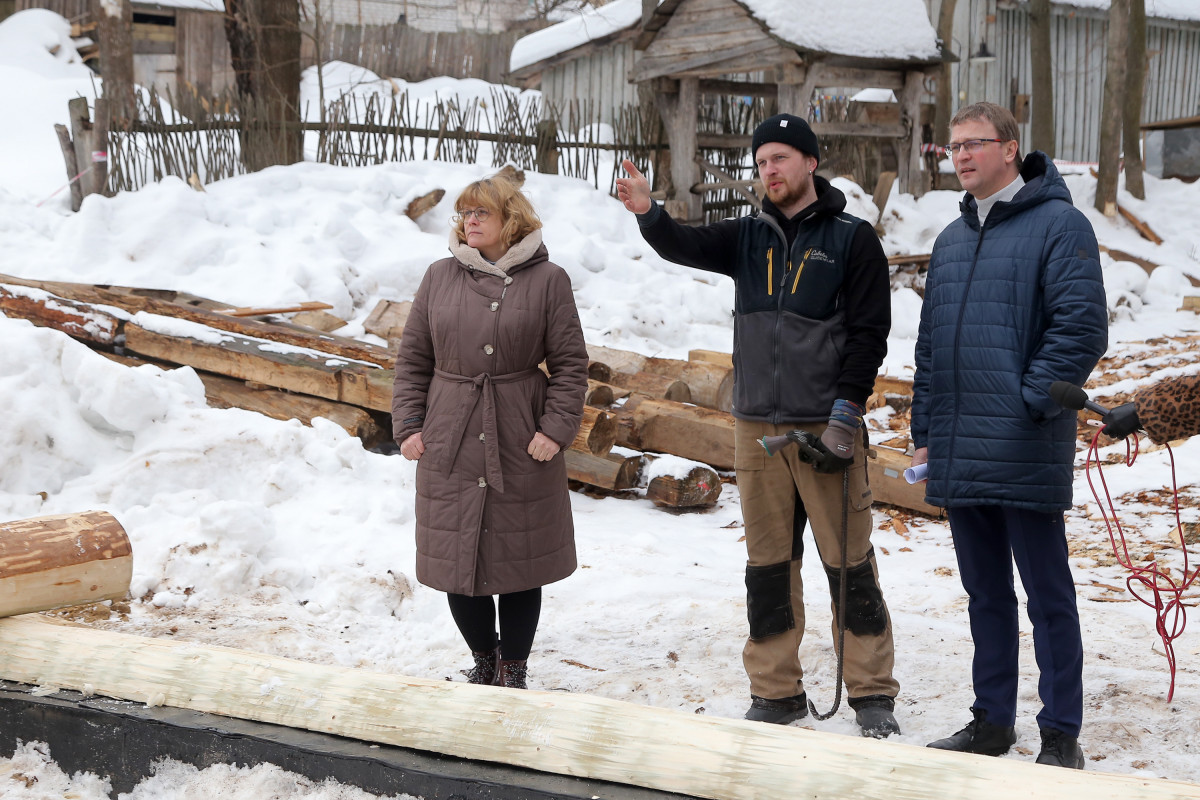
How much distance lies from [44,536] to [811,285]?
2621 mm

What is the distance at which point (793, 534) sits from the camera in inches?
142

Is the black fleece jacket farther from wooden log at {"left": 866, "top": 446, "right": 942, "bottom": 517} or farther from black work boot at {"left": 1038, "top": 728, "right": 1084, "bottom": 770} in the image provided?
wooden log at {"left": 866, "top": 446, "right": 942, "bottom": 517}

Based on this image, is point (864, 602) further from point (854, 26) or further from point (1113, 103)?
point (1113, 103)

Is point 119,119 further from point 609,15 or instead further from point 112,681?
point 609,15

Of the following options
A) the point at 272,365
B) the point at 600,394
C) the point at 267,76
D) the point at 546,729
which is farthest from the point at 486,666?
the point at 267,76

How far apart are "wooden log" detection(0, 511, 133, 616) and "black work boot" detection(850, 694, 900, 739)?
8.23 ft

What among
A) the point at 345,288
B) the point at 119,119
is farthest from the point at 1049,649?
the point at 119,119

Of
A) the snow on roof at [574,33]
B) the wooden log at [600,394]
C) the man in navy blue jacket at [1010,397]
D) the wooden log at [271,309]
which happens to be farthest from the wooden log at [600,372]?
the snow on roof at [574,33]

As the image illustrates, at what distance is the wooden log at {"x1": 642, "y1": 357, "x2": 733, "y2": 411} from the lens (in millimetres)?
7121

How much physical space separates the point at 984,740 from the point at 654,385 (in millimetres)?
4125

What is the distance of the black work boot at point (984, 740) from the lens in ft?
10.6

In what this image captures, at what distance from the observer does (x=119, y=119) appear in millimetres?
10258

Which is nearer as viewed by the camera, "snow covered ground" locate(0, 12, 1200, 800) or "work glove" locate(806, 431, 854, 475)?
"work glove" locate(806, 431, 854, 475)

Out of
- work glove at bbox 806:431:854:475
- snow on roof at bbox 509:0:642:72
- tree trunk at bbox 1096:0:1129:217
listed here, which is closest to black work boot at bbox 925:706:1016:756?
work glove at bbox 806:431:854:475
